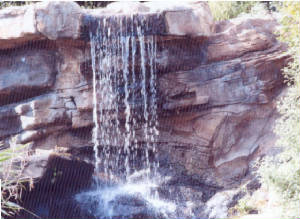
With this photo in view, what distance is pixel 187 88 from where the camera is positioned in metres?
7.01

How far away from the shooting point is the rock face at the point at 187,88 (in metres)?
6.67

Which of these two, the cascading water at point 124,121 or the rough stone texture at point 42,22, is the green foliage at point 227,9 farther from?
the rough stone texture at point 42,22

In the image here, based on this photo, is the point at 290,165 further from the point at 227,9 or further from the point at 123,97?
the point at 227,9

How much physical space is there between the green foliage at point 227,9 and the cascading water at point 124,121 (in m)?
2.60

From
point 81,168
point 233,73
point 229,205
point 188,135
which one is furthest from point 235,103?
point 81,168

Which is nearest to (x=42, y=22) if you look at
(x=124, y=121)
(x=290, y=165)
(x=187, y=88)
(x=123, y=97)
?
(x=123, y=97)

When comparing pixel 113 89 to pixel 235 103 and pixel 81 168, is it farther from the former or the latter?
pixel 235 103

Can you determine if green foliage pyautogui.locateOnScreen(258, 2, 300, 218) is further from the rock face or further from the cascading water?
the cascading water

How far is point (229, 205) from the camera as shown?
596cm

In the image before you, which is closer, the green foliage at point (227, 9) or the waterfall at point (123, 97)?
the waterfall at point (123, 97)

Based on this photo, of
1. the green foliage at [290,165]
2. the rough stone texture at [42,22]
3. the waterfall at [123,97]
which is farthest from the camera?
the waterfall at [123,97]

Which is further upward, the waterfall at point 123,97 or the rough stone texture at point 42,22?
the rough stone texture at point 42,22

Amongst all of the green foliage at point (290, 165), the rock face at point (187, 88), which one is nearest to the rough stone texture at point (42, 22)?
the rock face at point (187, 88)

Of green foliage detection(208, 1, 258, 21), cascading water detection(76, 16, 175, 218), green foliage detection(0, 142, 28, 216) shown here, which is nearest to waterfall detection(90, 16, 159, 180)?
cascading water detection(76, 16, 175, 218)
